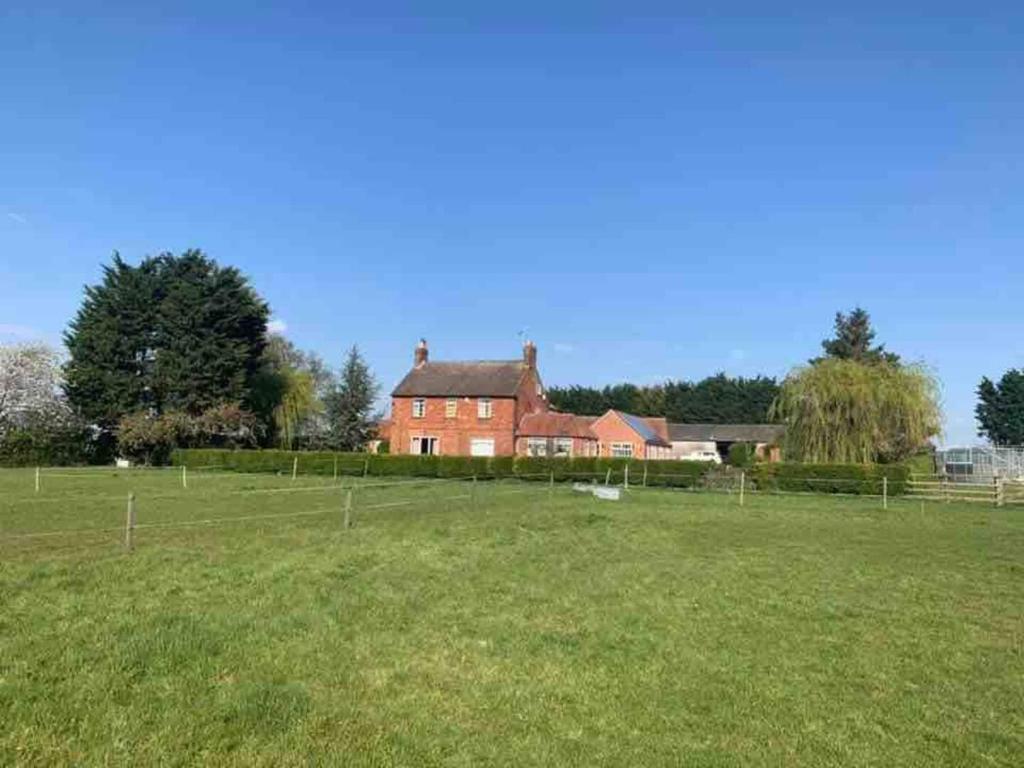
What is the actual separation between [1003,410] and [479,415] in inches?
3519

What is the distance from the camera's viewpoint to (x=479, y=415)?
55.8 m

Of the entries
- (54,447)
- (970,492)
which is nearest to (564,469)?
(970,492)

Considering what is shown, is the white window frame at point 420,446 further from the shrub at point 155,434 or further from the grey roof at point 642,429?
the grey roof at point 642,429

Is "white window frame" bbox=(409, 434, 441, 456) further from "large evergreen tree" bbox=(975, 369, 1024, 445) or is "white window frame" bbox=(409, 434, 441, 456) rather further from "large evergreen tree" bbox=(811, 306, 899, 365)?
"large evergreen tree" bbox=(975, 369, 1024, 445)

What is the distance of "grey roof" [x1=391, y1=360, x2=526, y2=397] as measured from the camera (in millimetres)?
55969

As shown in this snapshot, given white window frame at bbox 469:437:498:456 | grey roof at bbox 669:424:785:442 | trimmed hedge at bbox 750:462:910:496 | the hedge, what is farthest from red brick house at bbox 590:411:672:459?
trimmed hedge at bbox 750:462:910:496

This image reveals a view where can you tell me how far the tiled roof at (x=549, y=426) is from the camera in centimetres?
5572

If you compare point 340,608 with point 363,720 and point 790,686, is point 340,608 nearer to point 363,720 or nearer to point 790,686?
point 363,720

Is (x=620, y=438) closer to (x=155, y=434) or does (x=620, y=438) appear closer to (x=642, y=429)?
(x=642, y=429)

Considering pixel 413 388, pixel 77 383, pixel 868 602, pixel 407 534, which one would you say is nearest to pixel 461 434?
pixel 413 388

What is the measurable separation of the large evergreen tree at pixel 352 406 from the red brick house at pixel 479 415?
484cm

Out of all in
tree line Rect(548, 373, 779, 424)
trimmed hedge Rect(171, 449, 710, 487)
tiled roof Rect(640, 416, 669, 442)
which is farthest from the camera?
tree line Rect(548, 373, 779, 424)

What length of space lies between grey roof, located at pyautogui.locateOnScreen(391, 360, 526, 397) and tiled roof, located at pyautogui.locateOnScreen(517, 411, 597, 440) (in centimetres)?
272

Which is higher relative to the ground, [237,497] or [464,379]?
[464,379]
